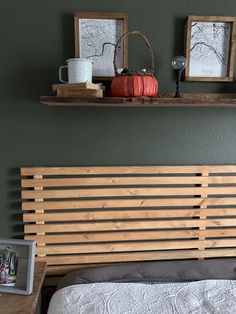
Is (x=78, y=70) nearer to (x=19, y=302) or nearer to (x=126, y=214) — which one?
(x=126, y=214)

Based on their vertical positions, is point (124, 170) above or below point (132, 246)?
above

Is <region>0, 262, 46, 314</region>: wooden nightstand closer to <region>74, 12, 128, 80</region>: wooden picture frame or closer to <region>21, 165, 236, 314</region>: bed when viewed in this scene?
<region>21, 165, 236, 314</region>: bed

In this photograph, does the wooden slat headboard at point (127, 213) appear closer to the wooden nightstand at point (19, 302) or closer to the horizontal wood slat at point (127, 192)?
the horizontal wood slat at point (127, 192)

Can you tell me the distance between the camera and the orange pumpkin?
128cm

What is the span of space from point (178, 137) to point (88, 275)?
837mm

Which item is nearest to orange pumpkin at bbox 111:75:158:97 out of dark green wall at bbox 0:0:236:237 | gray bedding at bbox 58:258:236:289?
dark green wall at bbox 0:0:236:237

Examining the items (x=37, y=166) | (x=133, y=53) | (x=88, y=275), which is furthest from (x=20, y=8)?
(x=88, y=275)

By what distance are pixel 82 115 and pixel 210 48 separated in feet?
2.38

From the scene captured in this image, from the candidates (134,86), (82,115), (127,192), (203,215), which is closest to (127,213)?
(127,192)

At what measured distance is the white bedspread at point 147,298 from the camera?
4.17 feet

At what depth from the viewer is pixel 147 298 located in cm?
134

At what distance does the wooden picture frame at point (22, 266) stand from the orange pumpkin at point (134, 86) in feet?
2.55

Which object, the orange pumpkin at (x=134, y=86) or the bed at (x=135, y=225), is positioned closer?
the orange pumpkin at (x=134, y=86)

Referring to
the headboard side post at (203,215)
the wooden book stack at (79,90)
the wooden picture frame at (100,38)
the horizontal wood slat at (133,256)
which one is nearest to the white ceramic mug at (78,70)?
the wooden book stack at (79,90)
